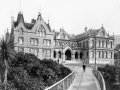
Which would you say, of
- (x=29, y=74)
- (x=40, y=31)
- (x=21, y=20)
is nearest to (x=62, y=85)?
(x=29, y=74)

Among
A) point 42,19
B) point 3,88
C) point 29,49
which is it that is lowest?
point 3,88

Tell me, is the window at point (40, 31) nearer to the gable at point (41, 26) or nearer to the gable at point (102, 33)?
the gable at point (41, 26)

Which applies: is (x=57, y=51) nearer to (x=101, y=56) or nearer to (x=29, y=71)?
(x=101, y=56)

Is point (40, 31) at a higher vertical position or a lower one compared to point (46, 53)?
higher

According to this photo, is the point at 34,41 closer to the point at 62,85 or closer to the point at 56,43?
the point at 56,43

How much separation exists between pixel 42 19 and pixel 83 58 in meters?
20.2

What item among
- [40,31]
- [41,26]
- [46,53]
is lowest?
[46,53]

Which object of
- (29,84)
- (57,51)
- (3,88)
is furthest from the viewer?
(57,51)

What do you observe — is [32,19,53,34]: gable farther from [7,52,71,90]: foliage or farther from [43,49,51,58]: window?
[7,52,71,90]: foliage

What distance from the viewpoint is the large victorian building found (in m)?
47.0

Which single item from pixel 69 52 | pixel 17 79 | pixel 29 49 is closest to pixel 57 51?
pixel 69 52

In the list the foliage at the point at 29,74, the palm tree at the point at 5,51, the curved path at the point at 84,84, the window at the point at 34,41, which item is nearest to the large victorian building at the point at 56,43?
the window at the point at 34,41

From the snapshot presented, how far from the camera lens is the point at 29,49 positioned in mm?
47500

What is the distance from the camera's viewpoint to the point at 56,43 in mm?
59750
